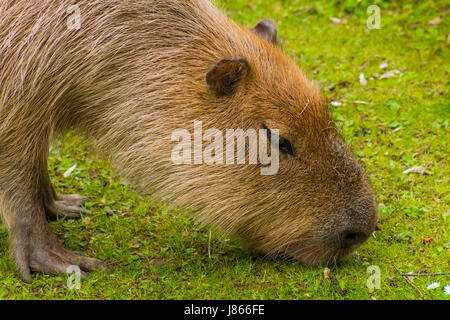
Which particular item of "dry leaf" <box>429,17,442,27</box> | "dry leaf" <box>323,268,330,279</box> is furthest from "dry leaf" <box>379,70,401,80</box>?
"dry leaf" <box>323,268,330,279</box>

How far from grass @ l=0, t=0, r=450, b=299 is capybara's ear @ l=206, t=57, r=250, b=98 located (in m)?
1.06

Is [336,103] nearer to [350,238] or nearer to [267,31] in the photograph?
[267,31]

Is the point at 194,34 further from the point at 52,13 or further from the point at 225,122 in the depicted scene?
the point at 52,13

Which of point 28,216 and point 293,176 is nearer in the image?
point 293,176

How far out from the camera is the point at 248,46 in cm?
502

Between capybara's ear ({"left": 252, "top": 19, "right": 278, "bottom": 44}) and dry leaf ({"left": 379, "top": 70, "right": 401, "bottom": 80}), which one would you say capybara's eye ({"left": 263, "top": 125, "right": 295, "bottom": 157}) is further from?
dry leaf ({"left": 379, "top": 70, "right": 401, "bottom": 80})

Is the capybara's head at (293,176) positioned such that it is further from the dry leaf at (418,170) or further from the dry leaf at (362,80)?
the dry leaf at (362,80)

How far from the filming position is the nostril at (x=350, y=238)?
4.76 meters

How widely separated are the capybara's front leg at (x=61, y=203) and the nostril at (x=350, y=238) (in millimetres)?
2746

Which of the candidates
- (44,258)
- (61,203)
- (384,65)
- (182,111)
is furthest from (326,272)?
(384,65)

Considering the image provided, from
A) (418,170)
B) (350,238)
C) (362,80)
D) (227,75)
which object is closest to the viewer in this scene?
(227,75)

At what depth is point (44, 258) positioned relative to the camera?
5215 millimetres

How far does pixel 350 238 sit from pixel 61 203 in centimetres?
307

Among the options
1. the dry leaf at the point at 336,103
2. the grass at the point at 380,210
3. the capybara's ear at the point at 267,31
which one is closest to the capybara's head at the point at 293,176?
the grass at the point at 380,210
